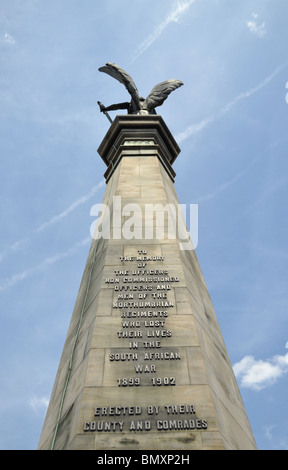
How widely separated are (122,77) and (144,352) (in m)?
16.8

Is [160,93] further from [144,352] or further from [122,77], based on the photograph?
[144,352]

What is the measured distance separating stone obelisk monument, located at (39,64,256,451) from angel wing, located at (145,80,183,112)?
8.40 meters

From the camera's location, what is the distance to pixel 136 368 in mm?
9156

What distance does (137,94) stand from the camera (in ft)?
73.7

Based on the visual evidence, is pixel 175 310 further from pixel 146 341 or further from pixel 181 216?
pixel 181 216

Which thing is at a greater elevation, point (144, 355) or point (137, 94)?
point (137, 94)

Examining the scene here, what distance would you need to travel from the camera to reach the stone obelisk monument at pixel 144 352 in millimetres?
7973

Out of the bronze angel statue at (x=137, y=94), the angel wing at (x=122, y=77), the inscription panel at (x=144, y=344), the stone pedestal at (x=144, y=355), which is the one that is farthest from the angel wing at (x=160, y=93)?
the inscription panel at (x=144, y=344)

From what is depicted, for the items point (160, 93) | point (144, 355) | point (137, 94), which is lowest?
point (144, 355)

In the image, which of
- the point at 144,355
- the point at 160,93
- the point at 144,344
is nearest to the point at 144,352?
the point at 144,355

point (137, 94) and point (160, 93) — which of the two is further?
point (160, 93)

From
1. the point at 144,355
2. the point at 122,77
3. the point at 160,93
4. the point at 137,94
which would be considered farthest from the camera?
the point at 160,93

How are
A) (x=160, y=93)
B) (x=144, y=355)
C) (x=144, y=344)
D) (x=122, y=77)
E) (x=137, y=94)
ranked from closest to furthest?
1. (x=144, y=355)
2. (x=144, y=344)
3. (x=122, y=77)
4. (x=137, y=94)
5. (x=160, y=93)

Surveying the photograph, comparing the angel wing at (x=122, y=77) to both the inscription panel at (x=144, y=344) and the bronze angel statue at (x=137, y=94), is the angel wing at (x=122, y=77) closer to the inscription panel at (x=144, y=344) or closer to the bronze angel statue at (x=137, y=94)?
the bronze angel statue at (x=137, y=94)
